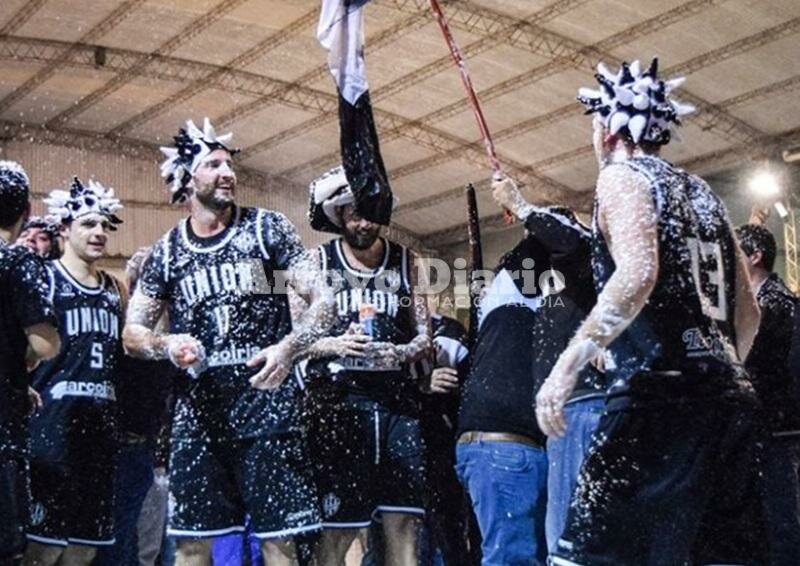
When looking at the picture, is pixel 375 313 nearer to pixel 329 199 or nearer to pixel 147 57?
pixel 329 199

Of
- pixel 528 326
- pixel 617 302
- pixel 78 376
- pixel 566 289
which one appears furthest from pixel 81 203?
pixel 617 302

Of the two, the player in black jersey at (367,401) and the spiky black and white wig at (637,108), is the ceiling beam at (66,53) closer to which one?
the player in black jersey at (367,401)

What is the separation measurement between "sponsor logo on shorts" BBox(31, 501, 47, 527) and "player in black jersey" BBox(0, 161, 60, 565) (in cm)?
109

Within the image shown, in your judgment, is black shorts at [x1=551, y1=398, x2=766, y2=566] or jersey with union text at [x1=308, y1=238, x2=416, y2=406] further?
jersey with union text at [x1=308, y1=238, x2=416, y2=406]

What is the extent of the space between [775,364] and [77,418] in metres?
3.92

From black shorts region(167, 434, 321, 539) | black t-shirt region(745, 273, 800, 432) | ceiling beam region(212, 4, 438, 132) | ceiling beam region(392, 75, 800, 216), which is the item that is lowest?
black shorts region(167, 434, 321, 539)

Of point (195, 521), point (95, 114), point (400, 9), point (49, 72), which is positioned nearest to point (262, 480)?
point (195, 521)

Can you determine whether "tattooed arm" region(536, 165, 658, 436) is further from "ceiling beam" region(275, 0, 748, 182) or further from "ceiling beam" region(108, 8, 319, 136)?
"ceiling beam" region(108, 8, 319, 136)

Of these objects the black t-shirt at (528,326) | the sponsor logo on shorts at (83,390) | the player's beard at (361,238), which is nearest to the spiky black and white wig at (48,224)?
the sponsor logo on shorts at (83,390)

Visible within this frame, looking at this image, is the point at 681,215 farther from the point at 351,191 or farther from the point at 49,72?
the point at 49,72

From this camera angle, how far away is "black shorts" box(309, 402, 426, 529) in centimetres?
546

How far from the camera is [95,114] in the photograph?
73.0 ft

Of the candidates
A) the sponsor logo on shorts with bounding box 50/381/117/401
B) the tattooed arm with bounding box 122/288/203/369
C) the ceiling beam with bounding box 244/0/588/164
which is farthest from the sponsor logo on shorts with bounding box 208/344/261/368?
the ceiling beam with bounding box 244/0/588/164

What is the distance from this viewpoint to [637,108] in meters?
3.69
